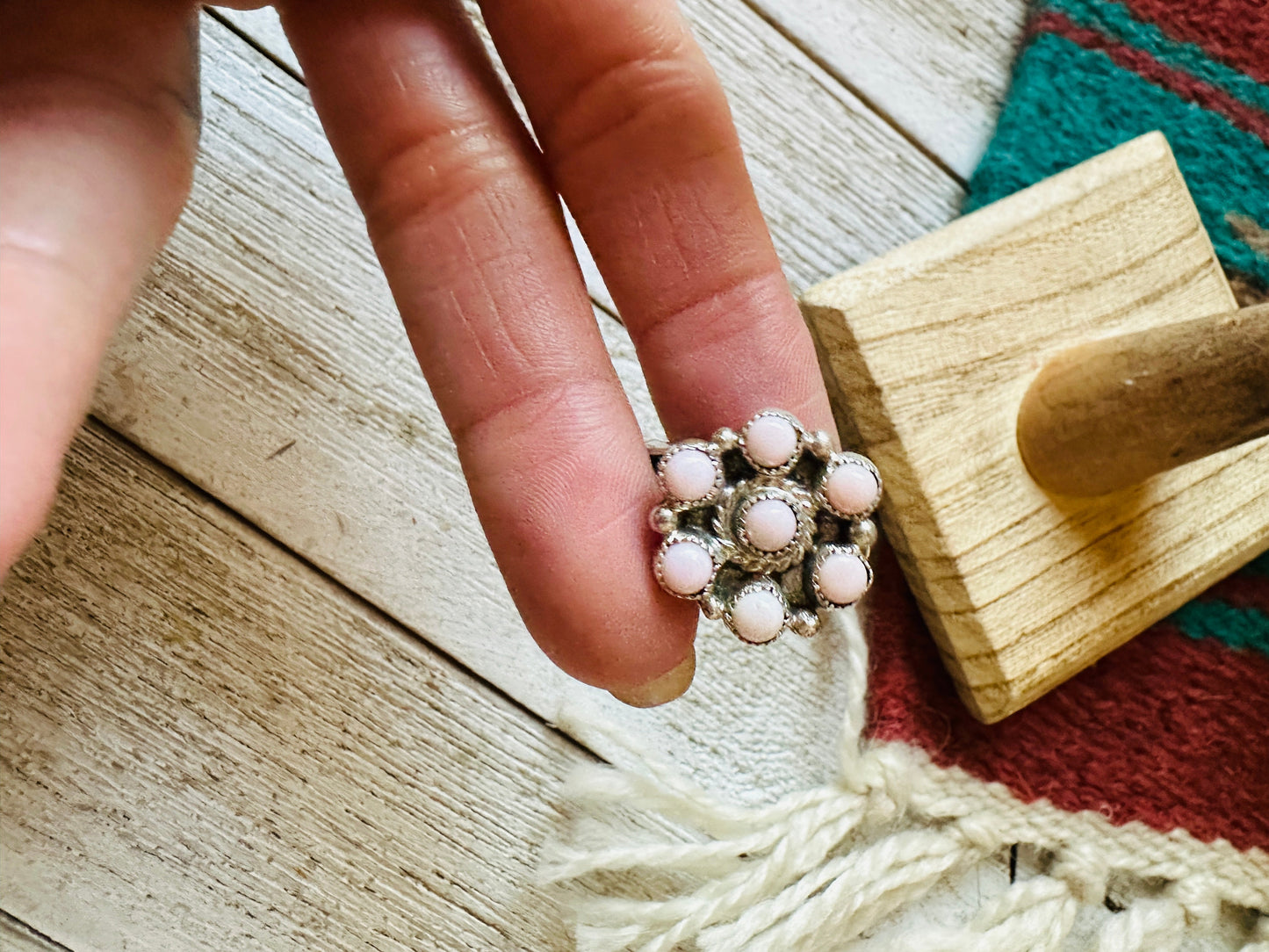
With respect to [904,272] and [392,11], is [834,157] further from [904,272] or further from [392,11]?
[392,11]

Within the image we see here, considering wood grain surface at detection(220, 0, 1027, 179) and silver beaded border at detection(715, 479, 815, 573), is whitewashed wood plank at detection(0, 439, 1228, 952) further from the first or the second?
wood grain surface at detection(220, 0, 1027, 179)

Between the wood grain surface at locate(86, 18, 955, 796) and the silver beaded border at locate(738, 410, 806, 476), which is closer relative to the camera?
the silver beaded border at locate(738, 410, 806, 476)

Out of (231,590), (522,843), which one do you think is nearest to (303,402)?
(231,590)

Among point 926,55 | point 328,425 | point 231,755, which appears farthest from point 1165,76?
point 231,755

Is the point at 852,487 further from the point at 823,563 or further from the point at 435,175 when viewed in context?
the point at 435,175

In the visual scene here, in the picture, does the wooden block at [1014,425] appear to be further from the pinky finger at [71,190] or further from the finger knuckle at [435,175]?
the pinky finger at [71,190]

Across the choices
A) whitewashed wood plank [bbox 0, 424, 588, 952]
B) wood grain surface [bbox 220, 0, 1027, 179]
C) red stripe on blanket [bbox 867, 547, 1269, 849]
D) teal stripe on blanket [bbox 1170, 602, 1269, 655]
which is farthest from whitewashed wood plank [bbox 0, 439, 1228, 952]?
wood grain surface [bbox 220, 0, 1027, 179]
